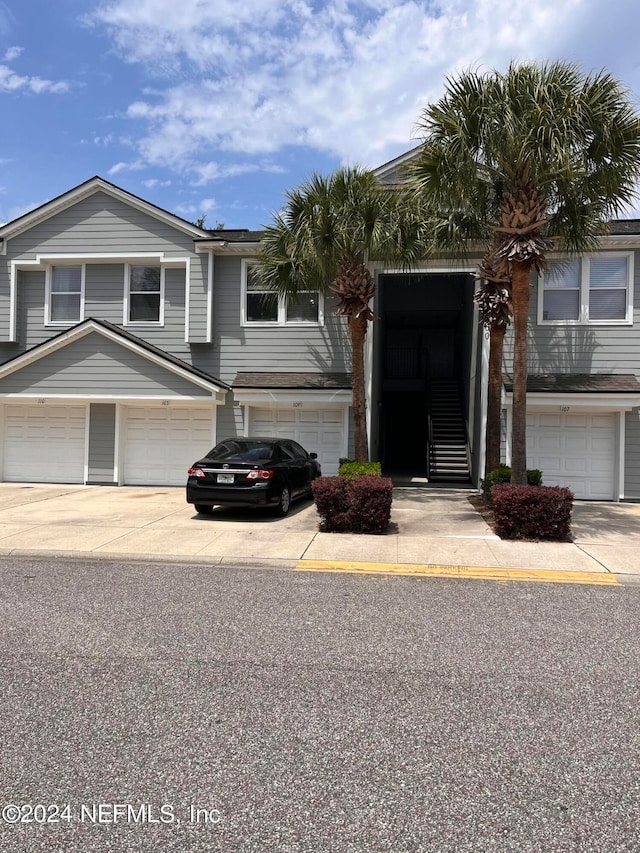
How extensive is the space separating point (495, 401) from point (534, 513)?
4179mm

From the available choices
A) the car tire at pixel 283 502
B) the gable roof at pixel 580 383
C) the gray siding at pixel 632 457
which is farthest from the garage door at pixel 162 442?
the gray siding at pixel 632 457

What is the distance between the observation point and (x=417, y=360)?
22.3 meters

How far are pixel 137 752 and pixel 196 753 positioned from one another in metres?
0.32

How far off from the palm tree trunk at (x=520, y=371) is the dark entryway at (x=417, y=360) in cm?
884

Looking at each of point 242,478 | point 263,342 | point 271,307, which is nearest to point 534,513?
point 242,478

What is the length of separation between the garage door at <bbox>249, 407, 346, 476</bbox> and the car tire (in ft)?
13.9

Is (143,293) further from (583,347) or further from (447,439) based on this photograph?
(583,347)

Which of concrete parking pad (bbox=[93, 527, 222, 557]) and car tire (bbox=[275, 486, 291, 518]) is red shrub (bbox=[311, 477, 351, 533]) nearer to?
car tire (bbox=[275, 486, 291, 518])

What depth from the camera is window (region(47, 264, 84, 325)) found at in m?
16.4

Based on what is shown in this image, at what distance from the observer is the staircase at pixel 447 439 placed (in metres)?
16.5

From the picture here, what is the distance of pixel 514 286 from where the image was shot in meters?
10.4

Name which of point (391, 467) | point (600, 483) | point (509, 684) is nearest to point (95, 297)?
point (391, 467)

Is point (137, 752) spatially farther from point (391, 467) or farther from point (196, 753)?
point (391, 467)

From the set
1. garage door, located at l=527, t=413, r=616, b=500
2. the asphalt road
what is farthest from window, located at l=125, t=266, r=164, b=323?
the asphalt road
